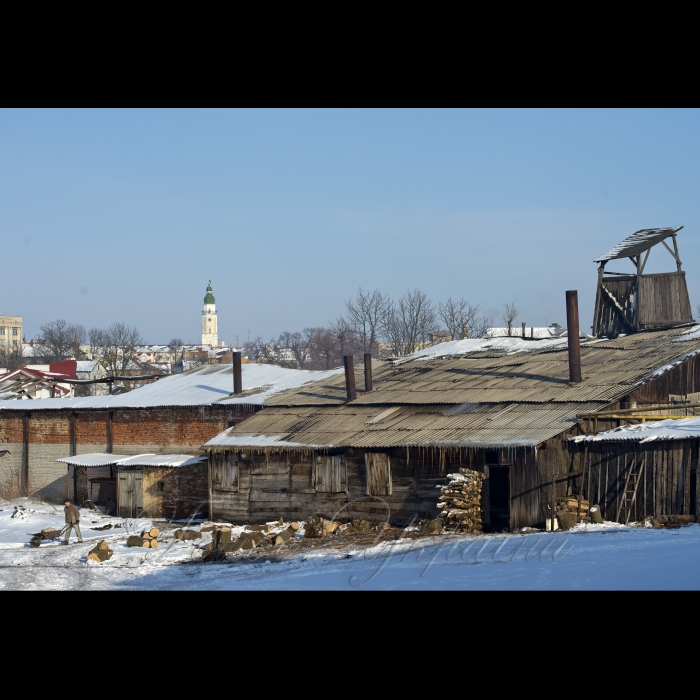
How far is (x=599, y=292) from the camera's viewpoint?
3294cm

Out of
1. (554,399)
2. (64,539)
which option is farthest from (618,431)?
(64,539)

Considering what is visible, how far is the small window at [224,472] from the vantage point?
26734 mm

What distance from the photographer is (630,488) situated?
19766 millimetres

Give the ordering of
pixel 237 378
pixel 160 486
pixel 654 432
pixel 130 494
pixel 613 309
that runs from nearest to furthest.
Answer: pixel 654 432 → pixel 160 486 → pixel 130 494 → pixel 613 309 → pixel 237 378

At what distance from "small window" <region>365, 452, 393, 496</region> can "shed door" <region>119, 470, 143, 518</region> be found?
1054 centimetres

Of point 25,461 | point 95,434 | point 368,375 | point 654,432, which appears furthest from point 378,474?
point 25,461

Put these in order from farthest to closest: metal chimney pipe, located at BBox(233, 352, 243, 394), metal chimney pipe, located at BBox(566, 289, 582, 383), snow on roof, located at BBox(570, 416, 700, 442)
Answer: metal chimney pipe, located at BBox(233, 352, 243, 394)
metal chimney pipe, located at BBox(566, 289, 582, 383)
snow on roof, located at BBox(570, 416, 700, 442)

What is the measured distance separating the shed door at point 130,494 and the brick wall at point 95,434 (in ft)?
8.94

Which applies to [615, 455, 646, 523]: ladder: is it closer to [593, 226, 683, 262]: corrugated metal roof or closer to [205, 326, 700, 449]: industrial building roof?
[205, 326, 700, 449]: industrial building roof

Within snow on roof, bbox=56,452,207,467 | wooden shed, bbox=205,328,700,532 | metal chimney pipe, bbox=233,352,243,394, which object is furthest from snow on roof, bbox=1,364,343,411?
wooden shed, bbox=205,328,700,532

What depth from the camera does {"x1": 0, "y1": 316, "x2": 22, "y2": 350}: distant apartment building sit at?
15450 cm

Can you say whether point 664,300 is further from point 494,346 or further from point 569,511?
point 569,511

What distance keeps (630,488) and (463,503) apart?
158 inches
